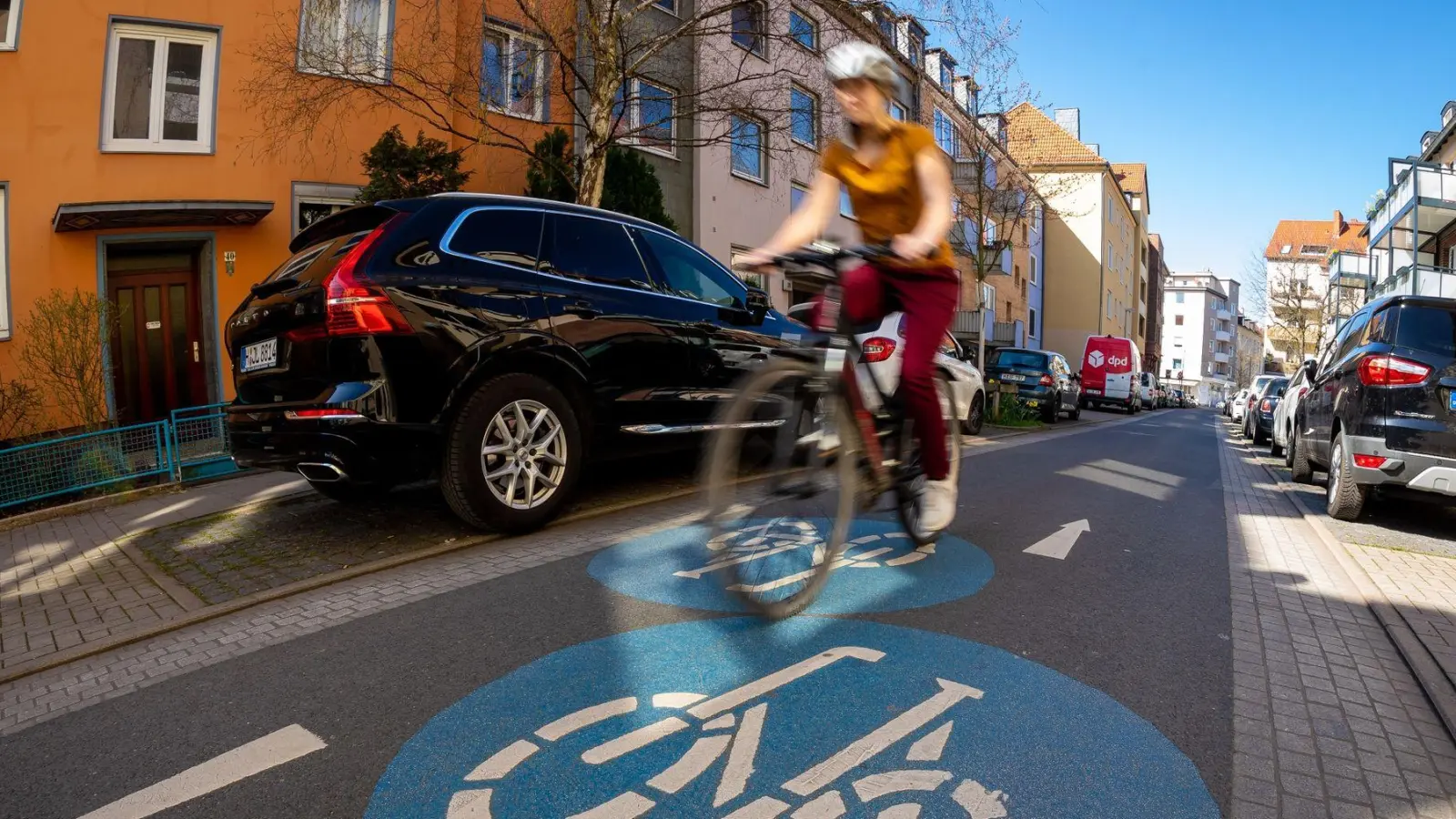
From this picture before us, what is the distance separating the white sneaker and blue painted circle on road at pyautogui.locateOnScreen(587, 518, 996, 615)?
0.85 feet

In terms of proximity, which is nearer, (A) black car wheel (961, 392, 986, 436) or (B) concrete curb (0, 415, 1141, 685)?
(B) concrete curb (0, 415, 1141, 685)

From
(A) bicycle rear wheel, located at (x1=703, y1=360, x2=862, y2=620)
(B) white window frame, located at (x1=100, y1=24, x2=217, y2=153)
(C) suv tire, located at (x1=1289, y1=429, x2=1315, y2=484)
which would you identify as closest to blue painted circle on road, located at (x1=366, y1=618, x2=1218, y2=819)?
(A) bicycle rear wheel, located at (x1=703, y1=360, x2=862, y2=620)

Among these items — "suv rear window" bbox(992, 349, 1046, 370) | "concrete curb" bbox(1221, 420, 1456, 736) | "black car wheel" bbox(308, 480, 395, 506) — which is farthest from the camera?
"suv rear window" bbox(992, 349, 1046, 370)

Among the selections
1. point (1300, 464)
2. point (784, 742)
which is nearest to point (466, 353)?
point (784, 742)

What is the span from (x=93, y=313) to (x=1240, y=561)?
35.3ft

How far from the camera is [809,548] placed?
3590mm

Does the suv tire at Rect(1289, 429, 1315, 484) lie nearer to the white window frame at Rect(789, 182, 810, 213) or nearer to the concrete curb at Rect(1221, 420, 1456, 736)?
the concrete curb at Rect(1221, 420, 1456, 736)

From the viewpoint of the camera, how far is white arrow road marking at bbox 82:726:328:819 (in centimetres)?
232

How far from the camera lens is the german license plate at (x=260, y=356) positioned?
4766mm

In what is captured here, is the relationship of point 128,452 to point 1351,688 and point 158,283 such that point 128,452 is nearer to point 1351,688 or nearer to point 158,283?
point 158,283

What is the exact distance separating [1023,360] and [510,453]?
17.8m

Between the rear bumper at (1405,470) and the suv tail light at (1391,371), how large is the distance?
46 centimetres

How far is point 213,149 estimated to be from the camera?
12.3 meters

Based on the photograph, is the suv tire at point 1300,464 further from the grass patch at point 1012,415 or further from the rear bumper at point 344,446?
the rear bumper at point 344,446
